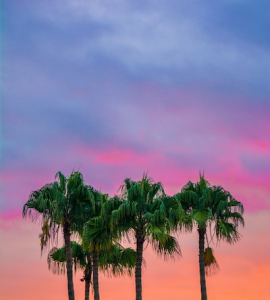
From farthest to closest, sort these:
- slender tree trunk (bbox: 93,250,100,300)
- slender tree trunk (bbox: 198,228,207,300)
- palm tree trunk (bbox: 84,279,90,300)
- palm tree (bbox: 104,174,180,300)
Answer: palm tree trunk (bbox: 84,279,90,300) → slender tree trunk (bbox: 93,250,100,300) → slender tree trunk (bbox: 198,228,207,300) → palm tree (bbox: 104,174,180,300)

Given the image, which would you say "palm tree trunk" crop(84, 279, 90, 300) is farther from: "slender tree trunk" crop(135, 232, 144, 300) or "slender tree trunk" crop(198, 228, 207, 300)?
"slender tree trunk" crop(135, 232, 144, 300)

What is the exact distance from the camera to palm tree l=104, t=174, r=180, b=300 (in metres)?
53.8

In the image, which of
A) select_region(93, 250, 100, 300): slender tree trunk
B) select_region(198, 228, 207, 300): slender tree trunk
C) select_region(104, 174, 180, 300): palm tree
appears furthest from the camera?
select_region(93, 250, 100, 300): slender tree trunk

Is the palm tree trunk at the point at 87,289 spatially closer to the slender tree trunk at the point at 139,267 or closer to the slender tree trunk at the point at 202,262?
the slender tree trunk at the point at 202,262

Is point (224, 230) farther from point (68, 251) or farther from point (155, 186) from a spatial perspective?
point (68, 251)

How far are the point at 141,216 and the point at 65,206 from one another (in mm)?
6197

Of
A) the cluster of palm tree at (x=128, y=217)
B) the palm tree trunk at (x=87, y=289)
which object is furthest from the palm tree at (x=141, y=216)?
the palm tree trunk at (x=87, y=289)

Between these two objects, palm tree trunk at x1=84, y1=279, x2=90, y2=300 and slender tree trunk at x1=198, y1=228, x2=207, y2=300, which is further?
palm tree trunk at x1=84, y1=279, x2=90, y2=300

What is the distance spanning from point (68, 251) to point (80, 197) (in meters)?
4.15

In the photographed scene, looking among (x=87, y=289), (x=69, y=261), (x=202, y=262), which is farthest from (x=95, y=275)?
(x=202, y=262)

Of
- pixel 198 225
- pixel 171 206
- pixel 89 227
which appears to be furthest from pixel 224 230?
pixel 89 227

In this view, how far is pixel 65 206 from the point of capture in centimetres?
5750

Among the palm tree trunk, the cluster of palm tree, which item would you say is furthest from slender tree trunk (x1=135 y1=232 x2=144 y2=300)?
the palm tree trunk

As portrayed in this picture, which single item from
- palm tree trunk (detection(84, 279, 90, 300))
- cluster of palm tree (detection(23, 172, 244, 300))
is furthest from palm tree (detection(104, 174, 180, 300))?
palm tree trunk (detection(84, 279, 90, 300))
